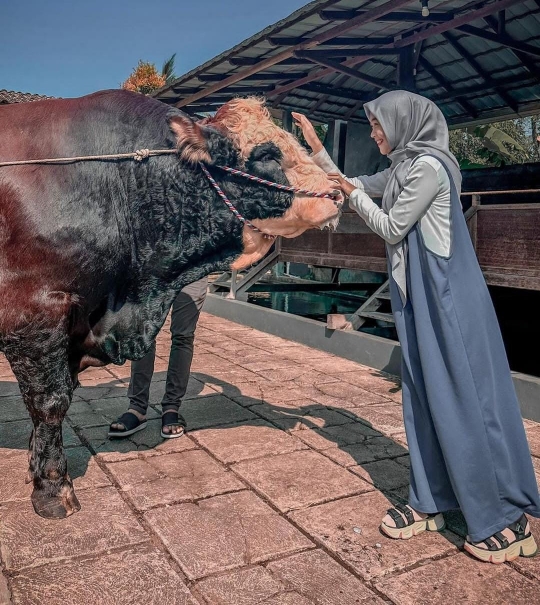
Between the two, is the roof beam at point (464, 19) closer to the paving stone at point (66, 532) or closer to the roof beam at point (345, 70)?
the roof beam at point (345, 70)

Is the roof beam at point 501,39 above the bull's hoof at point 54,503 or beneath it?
above

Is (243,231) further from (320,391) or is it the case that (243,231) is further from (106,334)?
(320,391)

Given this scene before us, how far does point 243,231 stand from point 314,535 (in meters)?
1.37

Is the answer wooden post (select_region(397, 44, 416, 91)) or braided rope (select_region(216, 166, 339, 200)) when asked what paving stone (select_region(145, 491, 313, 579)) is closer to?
braided rope (select_region(216, 166, 339, 200))

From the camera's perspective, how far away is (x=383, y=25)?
6.25 meters

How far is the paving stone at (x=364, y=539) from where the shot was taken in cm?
231

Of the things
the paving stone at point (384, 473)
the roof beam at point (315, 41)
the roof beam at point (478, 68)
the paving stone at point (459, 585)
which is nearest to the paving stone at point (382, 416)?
the paving stone at point (384, 473)

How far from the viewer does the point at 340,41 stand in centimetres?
652

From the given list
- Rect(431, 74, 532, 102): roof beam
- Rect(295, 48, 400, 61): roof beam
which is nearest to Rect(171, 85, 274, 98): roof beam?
Rect(295, 48, 400, 61): roof beam

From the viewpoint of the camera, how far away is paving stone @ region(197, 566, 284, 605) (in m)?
2.03

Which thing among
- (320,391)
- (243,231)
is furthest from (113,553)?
(320,391)

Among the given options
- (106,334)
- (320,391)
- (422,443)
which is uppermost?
(106,334)

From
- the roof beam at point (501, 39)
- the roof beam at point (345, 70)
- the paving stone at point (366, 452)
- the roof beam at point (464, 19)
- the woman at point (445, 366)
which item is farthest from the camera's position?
the roof beam at point (345, 70)

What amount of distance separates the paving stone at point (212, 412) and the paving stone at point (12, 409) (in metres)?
1.07
